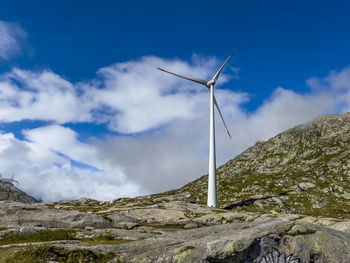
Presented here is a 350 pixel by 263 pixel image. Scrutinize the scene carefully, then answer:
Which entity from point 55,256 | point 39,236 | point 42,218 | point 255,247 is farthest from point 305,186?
point 55,256

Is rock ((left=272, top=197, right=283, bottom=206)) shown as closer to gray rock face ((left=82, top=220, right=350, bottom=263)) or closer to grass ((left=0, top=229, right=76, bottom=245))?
gray rock face ((left=82, top=220, right=350, bottom=263))

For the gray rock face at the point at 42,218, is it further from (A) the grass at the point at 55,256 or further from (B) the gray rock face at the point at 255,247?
(B) the gray rock face at the point at 255,247

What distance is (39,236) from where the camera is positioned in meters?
24.2

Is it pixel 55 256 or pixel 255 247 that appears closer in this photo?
pixel 55 256

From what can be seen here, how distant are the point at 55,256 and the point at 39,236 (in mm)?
11315

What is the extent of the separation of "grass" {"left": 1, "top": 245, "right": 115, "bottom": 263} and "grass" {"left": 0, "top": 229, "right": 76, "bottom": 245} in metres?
8.98

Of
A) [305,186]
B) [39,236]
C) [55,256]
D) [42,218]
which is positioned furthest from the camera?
[305,186]

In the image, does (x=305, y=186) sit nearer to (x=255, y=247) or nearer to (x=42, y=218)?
(x=42, y=218)

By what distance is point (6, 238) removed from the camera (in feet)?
79.2

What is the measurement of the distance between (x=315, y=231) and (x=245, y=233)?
4792 millimetres

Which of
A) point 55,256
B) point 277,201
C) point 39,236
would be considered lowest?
point 55,256

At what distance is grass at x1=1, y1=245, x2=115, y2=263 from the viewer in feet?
47.6

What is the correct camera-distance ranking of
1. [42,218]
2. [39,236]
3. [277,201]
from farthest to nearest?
[277,201], [42,218], [39,236]

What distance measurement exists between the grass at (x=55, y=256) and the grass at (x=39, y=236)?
29.5ft
